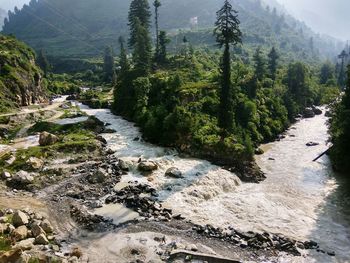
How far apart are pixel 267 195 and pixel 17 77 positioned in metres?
79.1

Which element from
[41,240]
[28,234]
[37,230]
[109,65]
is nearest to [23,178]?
[37,230]

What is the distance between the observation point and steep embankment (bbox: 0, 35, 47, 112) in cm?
9412

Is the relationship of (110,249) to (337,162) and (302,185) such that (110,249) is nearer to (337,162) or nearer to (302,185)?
(302,185)

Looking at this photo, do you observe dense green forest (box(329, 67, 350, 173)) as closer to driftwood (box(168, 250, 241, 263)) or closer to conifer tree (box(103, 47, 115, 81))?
driftwood (box(168, 250, 241, 263))

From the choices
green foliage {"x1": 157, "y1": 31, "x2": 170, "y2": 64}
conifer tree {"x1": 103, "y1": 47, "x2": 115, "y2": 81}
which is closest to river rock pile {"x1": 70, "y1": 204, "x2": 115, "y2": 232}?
green foliage {"x1": 157, "y1": 31, "x2": 170, "y2": 64}

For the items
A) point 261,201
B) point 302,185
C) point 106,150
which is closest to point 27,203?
point 106,150

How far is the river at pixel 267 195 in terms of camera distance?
3824 centimetres

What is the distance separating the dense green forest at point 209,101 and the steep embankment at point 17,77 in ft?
87.4

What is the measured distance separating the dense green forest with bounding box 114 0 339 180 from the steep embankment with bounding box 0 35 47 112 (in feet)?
87.4

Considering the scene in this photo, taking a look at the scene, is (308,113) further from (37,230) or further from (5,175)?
(37,230)

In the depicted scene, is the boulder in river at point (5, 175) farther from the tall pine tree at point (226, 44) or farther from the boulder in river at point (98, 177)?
the tall pine tree at point (226, 44)

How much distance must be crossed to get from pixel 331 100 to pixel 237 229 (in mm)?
43610

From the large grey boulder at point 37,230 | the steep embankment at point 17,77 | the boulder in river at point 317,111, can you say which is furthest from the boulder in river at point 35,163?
the boulder in river at point 317,111

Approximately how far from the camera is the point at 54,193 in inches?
1702
